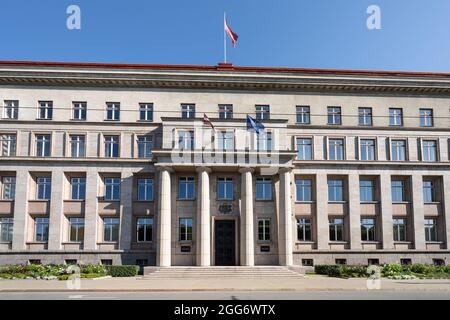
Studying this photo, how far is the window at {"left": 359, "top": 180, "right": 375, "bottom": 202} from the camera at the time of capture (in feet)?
129

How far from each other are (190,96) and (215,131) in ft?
15.7

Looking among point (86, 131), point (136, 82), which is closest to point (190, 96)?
point (136, 82)

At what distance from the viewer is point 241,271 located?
32.1 meters

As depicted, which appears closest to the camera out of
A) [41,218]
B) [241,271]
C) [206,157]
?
[241,271]

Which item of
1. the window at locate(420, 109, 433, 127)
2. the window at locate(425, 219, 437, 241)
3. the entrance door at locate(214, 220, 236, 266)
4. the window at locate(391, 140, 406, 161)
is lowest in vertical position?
the entrance door at locate(214, 220, 236, 266)

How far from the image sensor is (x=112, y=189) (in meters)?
38.0

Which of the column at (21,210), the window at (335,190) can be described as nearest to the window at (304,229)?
the window at (335,190)

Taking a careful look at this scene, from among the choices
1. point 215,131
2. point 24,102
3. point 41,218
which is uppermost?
point 24,102

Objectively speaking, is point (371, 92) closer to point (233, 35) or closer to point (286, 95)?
point (286, 95)

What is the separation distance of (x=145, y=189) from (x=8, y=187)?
1203 cm

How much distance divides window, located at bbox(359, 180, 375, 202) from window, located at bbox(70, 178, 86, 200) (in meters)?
25.1

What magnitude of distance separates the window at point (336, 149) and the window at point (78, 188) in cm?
2264

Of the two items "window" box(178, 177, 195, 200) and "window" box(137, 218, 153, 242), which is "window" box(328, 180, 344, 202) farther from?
"window" box(137, 218, 153, 242)

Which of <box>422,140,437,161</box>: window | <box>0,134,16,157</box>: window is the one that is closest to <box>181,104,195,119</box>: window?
<box>0,134,16,157</box>: window
